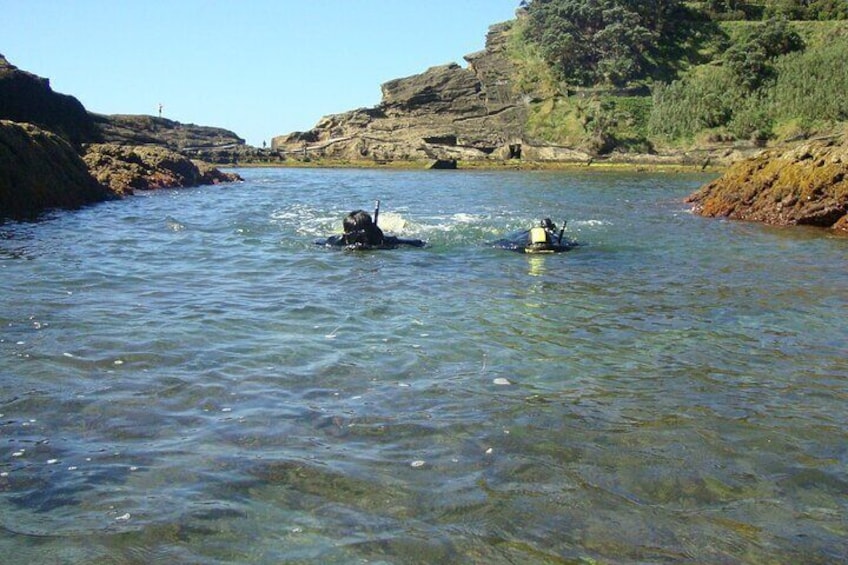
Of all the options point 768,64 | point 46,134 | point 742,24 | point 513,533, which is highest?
point 742,24

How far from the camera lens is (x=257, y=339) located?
7.35 m

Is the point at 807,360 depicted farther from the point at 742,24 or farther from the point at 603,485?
the point at 742,24

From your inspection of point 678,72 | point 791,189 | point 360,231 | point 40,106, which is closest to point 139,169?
point 40,106

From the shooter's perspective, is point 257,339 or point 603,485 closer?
point 603,485

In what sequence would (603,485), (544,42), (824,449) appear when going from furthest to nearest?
(544,42) < (824,449) < (603,485)

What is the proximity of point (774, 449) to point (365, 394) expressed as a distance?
3132 mm

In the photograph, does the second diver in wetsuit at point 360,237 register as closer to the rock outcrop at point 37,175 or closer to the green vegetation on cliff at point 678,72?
the rock outcrop at point 37,175

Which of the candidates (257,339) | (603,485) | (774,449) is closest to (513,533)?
(603,485)

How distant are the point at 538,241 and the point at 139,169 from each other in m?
22.5

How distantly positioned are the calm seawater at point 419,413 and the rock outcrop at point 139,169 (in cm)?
1662

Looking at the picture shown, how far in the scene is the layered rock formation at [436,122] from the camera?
7125 centimetres

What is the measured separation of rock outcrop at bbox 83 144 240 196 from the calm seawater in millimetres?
16624

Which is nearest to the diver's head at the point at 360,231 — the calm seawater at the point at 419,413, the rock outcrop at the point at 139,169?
the calm seawater at the point at 419,413

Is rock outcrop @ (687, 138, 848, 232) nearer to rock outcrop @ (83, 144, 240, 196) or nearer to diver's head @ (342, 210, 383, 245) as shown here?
diver's head @ (342, 210, 383, 245)
